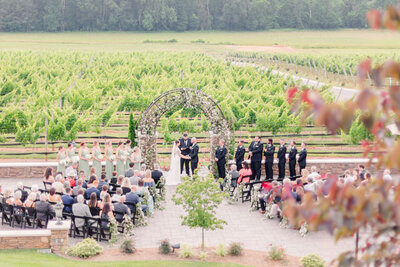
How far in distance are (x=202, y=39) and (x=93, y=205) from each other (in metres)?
99.2

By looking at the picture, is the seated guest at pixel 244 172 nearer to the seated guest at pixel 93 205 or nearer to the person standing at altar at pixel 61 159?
the seated guest at pixel 93 205

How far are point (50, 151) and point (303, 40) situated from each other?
90468mm

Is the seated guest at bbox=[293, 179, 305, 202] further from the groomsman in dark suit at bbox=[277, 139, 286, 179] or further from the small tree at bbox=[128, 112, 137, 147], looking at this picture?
the small tree at bbox=[128, 112, 137, 147]

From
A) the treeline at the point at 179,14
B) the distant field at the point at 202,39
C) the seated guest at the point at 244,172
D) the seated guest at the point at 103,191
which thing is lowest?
the seated guest at the point at 103,191

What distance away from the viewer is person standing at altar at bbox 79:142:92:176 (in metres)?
19.3

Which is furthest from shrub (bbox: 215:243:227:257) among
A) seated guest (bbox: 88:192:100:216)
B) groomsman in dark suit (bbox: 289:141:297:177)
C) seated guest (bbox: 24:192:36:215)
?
groomsman in dark suit (bbox: 289:141:297:177)

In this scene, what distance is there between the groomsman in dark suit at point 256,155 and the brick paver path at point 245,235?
356 centimetres

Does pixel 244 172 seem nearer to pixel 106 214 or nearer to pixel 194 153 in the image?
pixel 194 153

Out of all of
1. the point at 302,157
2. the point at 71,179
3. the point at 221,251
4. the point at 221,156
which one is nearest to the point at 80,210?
the point at 71,179

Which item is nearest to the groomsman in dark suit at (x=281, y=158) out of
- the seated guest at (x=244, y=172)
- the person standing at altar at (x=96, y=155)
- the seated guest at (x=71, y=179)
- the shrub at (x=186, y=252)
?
the seated guest at (x=244, y=172)

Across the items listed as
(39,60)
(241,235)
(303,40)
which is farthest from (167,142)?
(303,40)

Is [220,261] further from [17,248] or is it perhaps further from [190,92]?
[190,92]

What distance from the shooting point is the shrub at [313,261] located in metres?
12.5

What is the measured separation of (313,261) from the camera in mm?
12516
